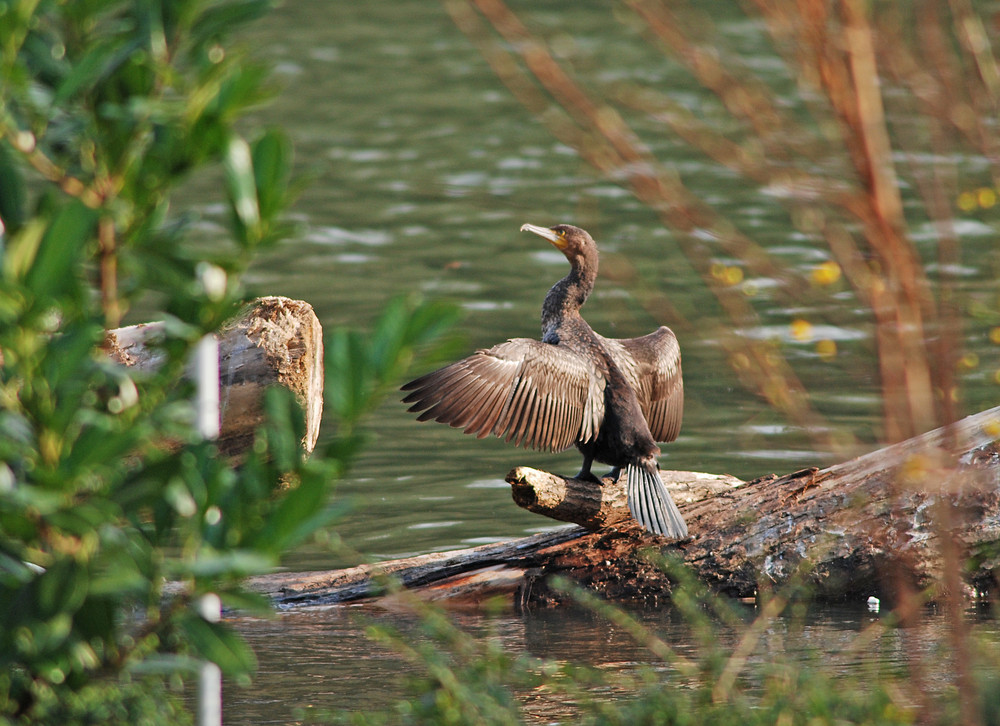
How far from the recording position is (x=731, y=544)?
241 inches

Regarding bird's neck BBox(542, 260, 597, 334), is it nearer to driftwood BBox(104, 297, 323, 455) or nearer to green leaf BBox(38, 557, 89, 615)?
driftwood BBox(104, 297, 323, 455)

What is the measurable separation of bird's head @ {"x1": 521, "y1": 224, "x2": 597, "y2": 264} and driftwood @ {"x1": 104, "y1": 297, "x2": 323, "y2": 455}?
95.7 inches

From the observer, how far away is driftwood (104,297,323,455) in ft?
15.7

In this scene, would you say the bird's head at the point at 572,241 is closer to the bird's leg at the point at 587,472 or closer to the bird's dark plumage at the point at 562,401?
the bird's dark plumage at the point at 562,401

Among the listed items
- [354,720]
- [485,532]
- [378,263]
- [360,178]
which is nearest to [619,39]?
[360,178]

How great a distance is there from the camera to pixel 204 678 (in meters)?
2.73

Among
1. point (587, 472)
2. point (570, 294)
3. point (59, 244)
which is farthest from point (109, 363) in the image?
point (570, 294)

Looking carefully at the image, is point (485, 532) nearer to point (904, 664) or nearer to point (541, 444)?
point (541, 444)

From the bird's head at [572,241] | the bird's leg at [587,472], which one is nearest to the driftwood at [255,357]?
the bird's leg at [587,472]

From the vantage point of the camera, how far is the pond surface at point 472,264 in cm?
588

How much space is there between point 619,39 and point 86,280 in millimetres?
20684

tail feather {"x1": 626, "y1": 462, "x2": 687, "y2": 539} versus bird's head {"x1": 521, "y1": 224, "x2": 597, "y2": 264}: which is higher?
bird's head {"x1": 521, "y1": 224, "x2": 597, "y2": 264}

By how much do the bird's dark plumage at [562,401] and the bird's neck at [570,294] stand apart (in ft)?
0.04

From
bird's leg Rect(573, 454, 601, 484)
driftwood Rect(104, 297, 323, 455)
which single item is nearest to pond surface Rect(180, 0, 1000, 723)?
bird's leg Rect(573, 454, 601, 484)
